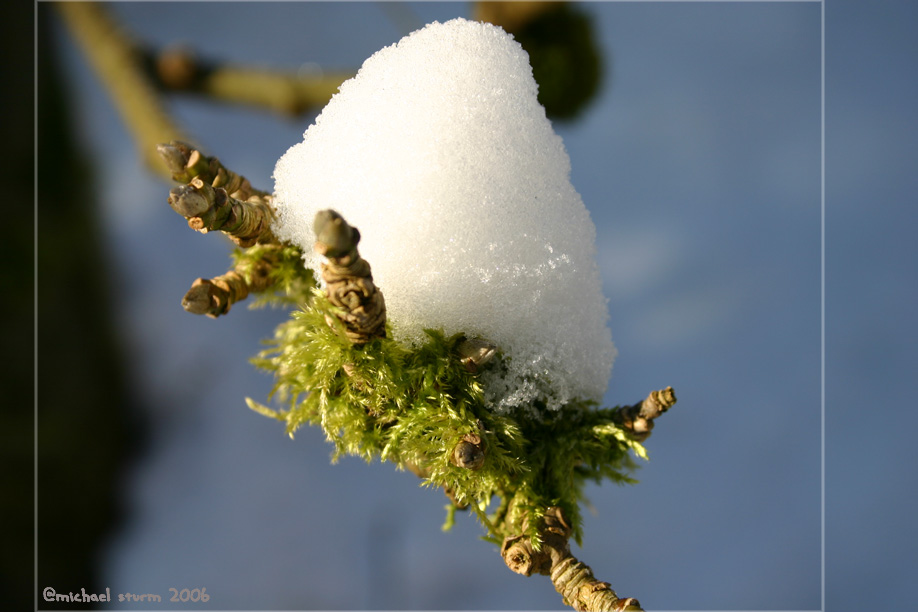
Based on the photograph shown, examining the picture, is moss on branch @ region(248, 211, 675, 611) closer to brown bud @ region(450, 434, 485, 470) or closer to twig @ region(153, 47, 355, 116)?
brown bud @ region(450, 434, 485, 470)

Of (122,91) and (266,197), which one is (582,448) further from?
(122,91)

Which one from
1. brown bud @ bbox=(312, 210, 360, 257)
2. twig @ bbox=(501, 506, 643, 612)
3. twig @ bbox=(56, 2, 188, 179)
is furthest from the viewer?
twig @ bbox=(56, 2, 188, 179)

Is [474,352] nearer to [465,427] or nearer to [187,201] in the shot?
[465,427]

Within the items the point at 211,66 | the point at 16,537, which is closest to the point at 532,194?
the point at 211,66

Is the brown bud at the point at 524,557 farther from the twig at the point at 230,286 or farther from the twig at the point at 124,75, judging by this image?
the twig at the point at 124,75

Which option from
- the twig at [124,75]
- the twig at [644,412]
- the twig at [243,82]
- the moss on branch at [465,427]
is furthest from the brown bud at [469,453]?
the twig at [243,82]

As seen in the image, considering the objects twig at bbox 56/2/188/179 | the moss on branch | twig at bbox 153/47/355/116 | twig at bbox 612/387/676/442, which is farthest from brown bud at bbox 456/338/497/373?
twig at bbox 153/47/355/116
